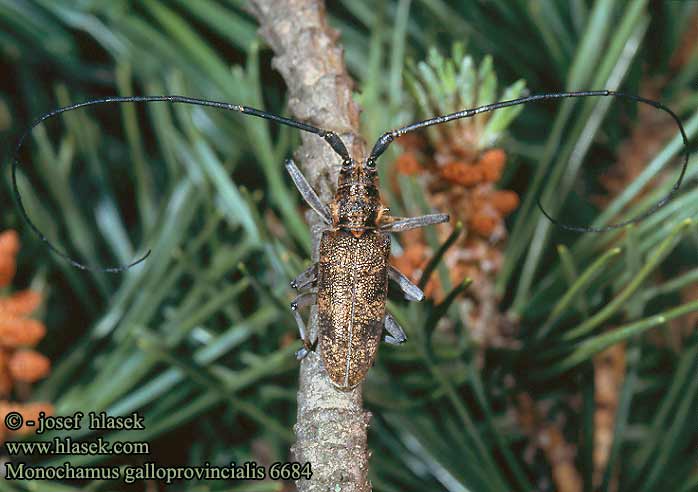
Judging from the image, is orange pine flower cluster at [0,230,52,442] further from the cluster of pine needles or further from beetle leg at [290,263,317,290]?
beetle leg at [290,263,317,290]

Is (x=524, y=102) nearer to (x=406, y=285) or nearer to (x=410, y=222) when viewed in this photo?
(x=410, y=222)

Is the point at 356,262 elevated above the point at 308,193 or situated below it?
below

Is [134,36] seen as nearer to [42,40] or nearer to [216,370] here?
[42,40]

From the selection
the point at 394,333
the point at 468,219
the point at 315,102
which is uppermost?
the point at 315,102

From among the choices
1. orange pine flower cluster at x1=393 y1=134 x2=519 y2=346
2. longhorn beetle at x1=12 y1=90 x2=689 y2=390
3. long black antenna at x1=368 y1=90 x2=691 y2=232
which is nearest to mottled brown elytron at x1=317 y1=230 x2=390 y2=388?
longhorn beetle at x1=12 y1=90 x2=689 y2=390

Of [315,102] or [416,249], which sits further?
[416,249]

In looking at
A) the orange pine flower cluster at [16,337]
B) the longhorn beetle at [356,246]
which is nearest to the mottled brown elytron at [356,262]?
the longhorn beetle at [356,246]

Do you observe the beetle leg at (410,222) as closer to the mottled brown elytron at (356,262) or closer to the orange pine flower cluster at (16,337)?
the mottled brown elytron at (356,262)

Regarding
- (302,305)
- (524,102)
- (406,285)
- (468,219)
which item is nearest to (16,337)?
(302,305)

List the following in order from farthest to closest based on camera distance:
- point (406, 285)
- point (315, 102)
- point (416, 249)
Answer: point (416, 249), point (406, 285), point (315, 102)

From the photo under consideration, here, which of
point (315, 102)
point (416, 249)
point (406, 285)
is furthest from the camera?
point (416, 249)
